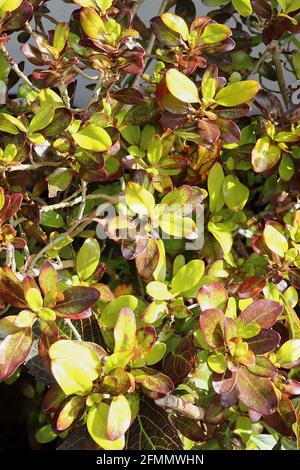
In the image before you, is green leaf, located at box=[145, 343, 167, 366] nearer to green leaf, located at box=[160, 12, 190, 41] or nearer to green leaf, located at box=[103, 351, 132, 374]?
green leaf, located at box=[103, 351, 132, 374]

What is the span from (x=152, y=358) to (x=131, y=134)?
0.35 metres

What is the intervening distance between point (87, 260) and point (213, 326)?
0.24 metres

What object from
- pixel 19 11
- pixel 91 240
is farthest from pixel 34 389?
pixel 19 11

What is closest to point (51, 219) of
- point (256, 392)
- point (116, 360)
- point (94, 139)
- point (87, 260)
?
point (87, 260)

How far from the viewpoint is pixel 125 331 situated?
806 millimetres

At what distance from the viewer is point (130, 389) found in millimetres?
770

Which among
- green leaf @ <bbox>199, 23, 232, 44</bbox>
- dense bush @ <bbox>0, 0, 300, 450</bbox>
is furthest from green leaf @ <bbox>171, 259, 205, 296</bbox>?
green leaf @ <bbox>199, 23, 232, 44</bbox>

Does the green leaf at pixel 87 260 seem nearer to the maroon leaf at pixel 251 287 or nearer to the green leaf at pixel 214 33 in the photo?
the maroon leaf at pixel 251 287

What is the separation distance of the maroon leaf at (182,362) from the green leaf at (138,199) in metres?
0.20

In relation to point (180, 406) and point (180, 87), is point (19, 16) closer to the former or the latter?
→ point (180, 87)

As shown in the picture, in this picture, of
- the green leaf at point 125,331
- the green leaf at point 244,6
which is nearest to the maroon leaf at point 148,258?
the green leaf at point 125,331

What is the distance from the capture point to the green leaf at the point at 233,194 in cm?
106

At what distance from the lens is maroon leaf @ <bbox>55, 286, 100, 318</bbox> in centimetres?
81

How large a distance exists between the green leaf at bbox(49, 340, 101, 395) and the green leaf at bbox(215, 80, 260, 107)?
1.34 ft
